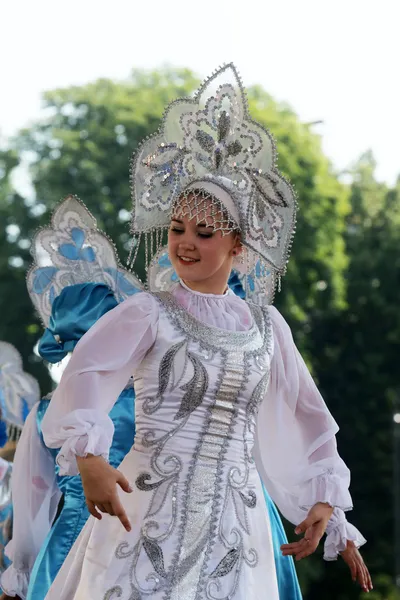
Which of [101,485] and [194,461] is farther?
[194,461]

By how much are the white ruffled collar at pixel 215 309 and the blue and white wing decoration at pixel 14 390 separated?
13.6ft

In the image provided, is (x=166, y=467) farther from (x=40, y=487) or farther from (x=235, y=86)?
(x=40, y=487)

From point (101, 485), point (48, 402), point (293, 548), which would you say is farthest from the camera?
point (48, 402)

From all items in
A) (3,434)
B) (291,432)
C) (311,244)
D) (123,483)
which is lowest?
(123,483)

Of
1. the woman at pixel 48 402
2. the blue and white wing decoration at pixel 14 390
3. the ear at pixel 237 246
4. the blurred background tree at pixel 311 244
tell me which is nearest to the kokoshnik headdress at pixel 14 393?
the blue and white wing decoration at pixel 14 390

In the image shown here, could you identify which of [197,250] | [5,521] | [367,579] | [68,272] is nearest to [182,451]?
[197,250]

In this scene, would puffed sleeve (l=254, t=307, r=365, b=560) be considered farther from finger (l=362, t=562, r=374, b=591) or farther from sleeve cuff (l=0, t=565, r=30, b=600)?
sleeve cuff (l=0, t=565, r=30, b=600)

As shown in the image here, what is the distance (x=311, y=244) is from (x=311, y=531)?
1651cm

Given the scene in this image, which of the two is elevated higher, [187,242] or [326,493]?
[187,242]

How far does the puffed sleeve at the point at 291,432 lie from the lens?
3967 millimetres

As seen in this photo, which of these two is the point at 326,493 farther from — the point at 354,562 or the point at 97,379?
the point at 97,379

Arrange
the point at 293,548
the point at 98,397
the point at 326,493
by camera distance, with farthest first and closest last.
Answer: the point at 326,493
the point at 293,548
the point at 98,397

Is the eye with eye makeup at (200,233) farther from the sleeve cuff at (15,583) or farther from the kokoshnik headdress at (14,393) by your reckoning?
the kokoshnik headdress at (14,393)

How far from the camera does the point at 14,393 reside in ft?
27.2
